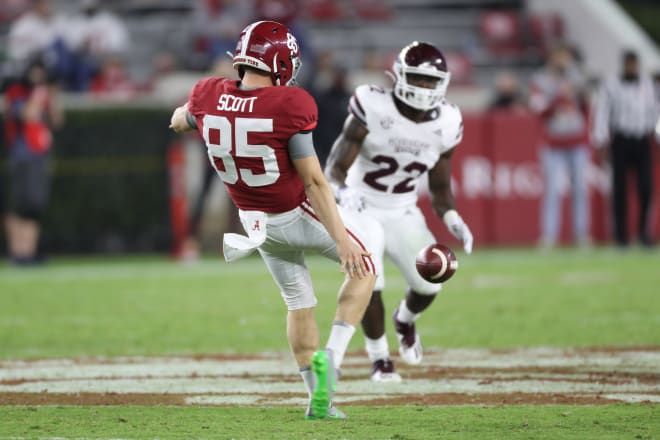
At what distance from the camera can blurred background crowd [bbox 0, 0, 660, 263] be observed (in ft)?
46.4

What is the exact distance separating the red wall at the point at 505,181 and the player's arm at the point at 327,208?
32.8ft

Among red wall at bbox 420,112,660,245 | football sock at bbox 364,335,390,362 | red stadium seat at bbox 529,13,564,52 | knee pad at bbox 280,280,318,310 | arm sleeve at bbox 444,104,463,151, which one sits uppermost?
arm sleeve at bbox 444,104,463,151

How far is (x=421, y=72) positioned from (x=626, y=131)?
26.7ft

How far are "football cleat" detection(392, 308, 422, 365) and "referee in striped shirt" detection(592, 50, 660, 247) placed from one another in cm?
769

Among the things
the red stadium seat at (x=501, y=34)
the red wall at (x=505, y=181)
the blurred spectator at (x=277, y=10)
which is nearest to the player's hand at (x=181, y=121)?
the red wall at (x=505, y=181)

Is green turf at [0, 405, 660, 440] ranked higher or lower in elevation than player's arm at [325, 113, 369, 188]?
lower

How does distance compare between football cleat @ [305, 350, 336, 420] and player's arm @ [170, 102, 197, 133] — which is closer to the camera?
football cleat @ [305, 350, 336, 420]

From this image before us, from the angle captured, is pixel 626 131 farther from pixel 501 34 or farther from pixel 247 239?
pixel 247 239

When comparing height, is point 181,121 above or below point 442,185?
above

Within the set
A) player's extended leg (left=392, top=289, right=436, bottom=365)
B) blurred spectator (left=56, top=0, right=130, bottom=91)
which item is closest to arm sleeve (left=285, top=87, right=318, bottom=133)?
player's extended leg (left=392, top=289, right=436, bottom=365)

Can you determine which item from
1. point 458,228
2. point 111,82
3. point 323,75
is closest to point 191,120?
point 458,228

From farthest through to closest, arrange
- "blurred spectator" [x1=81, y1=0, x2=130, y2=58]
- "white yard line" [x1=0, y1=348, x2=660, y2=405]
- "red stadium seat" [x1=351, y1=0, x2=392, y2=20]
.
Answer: "red stadium seat" [x1=351, y1=0, x2=392, y2=20] → "blurred spectator" [x1=81, y1=0, x2=130, y2=58] → "white yard line" [x1=0, y1=348, x2=660, y2=405]

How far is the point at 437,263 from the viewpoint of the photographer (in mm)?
5953

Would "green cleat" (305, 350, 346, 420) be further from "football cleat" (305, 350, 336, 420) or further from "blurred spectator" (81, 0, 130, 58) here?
"blurred spectator" (81, 0, 130, 58)
